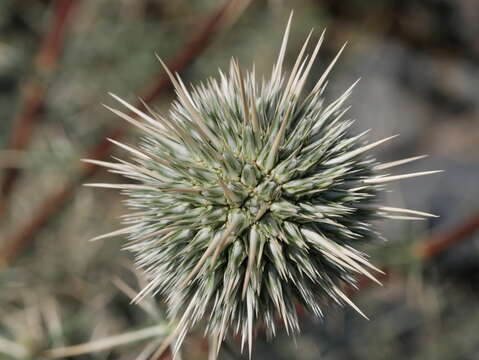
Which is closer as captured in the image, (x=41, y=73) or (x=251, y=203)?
(x=251, y=203)

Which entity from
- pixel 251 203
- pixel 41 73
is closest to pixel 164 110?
pixel 41 73

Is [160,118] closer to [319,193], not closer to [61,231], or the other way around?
[319,193]

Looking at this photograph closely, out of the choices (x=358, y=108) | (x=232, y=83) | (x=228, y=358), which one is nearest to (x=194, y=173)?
(x=232, y=83)

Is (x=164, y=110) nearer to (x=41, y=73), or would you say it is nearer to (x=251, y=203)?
(x=41, y=73)

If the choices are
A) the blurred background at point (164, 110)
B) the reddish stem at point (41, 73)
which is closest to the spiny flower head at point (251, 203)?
the blurred background at point (164, 110)

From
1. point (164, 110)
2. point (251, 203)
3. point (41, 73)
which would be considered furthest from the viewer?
point (164, 110)

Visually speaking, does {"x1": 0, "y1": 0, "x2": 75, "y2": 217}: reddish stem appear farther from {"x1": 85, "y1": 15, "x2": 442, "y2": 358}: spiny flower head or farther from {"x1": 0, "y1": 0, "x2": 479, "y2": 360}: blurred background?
{"x1": 85, "y1": 15, "x2": 442, "y2": 358}: spiny flower head

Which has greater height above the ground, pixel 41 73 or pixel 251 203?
pixel 41 73

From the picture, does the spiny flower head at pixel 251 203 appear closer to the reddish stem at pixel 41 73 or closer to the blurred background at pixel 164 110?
the blurred background at pixel 164 110
